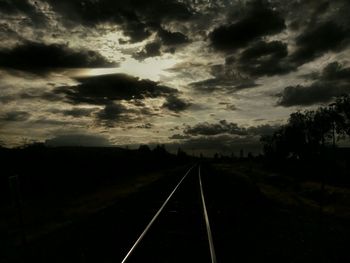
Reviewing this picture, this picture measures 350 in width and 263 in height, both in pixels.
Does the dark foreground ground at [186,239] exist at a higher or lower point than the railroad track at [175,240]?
lower

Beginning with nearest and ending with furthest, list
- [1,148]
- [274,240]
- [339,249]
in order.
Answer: [339,249] → [274,240] → [1,148]

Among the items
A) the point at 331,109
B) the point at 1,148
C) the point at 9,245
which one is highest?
the point at 331,109

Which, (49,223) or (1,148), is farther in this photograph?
(1,148)

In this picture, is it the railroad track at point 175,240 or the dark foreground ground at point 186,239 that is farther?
the dark foreground ground at point 186,239

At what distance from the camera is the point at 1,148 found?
30.4 m

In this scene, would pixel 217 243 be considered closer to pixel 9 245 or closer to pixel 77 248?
pixel 77 248

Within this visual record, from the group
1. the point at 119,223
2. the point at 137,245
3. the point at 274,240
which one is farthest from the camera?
the point at 119,223

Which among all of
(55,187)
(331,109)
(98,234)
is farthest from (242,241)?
(331,109)

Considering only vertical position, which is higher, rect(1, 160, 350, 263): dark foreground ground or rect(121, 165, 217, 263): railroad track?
rect(121, 165, 217, 263): railroad track

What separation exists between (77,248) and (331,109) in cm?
5919

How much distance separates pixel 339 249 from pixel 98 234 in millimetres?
6605

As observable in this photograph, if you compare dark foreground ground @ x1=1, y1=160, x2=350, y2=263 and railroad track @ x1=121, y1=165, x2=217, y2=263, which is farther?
dark foreground ground @ x1=1, y1=160, x2=350, y2=263

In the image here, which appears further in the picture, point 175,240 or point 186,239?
point 186,239

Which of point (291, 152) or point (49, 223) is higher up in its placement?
point (291, 152)
